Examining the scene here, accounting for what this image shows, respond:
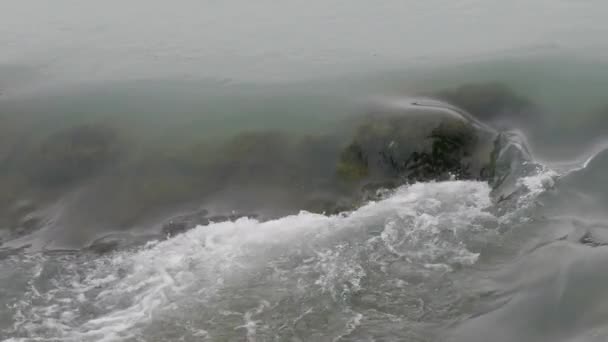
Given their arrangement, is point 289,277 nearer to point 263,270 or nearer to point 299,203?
point 263,270

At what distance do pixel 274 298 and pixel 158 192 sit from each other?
4.39 metres

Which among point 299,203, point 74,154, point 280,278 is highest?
point 74,154

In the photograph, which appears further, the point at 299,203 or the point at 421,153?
the point at 421,153

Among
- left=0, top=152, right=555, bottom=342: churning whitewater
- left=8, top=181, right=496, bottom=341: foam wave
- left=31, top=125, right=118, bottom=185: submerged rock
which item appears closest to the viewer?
left=0, top=152, right=555, bottom=342: churning whitewater

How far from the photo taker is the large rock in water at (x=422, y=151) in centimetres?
1233

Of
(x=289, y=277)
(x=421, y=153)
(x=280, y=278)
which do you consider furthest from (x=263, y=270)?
(x=421, y=153)

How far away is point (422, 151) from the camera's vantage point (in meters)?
12.5

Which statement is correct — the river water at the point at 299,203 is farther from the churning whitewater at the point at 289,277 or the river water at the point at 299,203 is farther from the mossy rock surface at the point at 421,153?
the mossy rock surface at the point at 421,153

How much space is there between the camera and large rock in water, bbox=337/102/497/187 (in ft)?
40.4

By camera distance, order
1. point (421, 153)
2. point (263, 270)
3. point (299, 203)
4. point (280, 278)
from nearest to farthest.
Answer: point (280, 278) < point (263, 270) < point (299, 203) < point (421, 153)

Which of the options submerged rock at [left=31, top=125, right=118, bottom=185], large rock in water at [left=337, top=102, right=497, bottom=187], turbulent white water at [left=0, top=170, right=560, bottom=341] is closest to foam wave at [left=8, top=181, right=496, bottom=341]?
turbulent white water at [left=0, top=170, right=560, bottom=341]

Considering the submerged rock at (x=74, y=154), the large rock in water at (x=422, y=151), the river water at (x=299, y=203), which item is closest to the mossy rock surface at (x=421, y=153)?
the large rock in water at (x=422, y=151)

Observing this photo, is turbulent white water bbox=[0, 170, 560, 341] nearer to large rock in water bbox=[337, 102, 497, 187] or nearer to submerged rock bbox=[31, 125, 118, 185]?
large rock in water bbox=[337, 102, 497, 187]

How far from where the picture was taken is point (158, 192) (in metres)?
12.7
